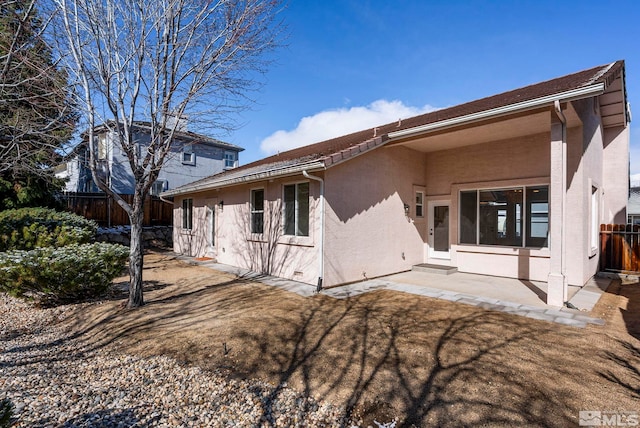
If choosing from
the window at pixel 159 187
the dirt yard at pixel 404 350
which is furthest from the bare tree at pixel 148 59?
the window at pixel 159 187

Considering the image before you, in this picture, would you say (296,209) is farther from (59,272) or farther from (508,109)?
(508,109)

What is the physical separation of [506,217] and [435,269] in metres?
2.45

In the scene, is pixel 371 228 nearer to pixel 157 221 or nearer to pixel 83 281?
pixel 83 281

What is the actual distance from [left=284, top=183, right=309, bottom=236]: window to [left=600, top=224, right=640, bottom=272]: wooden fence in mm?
9283

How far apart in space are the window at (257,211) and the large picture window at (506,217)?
619cm

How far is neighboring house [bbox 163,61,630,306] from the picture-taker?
7138mm

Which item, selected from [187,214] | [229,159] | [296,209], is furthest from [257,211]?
[229,159]

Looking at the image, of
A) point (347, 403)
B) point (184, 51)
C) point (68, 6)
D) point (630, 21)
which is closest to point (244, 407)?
point (347, 403)

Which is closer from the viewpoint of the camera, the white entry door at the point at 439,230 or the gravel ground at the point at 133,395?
the gravel ground at the point at 133,395

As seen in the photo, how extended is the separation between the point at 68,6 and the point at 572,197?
1140cm

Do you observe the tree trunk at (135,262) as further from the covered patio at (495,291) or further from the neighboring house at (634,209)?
the neighboring house at (634,209)

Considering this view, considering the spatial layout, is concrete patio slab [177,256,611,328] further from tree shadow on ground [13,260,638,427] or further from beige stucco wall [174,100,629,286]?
tree shadow on ground [13,260,638,427]

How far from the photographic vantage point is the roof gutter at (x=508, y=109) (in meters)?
5.44

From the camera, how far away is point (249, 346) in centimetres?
438
